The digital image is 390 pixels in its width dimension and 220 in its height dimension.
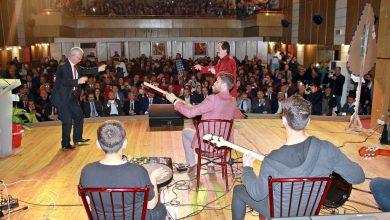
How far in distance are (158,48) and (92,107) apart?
12.1 metres

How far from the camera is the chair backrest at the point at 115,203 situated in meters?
2.10

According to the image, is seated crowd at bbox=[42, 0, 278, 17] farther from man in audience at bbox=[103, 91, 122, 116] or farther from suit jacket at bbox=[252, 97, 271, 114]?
man in audience at bbox=[103, 91, 122, 116]

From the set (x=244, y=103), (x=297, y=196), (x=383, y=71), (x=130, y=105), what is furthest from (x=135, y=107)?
(x=297, y=196)

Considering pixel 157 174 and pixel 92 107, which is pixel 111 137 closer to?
pixel 157 174

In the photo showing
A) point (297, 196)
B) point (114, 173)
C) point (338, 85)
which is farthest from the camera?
point (338, 85)

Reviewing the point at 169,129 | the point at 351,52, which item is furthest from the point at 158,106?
the point at 351,52

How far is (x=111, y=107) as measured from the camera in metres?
7.55

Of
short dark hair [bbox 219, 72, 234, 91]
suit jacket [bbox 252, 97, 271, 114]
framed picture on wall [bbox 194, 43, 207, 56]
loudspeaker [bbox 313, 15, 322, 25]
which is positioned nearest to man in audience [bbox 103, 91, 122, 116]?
suit jacket [bbox 252, 97, 271, 114]

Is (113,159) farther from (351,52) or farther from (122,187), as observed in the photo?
(351,52)

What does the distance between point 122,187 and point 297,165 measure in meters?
0.99

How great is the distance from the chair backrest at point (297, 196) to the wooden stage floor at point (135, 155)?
107 cm

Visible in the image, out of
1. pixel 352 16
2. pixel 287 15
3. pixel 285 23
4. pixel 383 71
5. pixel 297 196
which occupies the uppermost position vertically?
pixel 287 15

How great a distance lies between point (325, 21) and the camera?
11.9m

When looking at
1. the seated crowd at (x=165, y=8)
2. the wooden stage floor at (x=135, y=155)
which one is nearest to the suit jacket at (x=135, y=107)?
the wooden stage floor at (x=135, y=155)
